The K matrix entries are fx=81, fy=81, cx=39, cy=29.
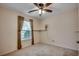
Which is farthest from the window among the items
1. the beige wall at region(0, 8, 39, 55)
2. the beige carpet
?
the beige carpet

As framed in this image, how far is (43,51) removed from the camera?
1783 millimetres

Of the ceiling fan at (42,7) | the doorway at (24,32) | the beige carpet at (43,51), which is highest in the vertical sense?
the ceiling fan at (42,7)

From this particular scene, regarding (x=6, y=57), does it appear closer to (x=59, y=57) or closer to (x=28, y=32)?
(x=28, y=32)

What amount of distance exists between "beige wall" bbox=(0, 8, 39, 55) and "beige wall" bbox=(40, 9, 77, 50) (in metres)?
0.61

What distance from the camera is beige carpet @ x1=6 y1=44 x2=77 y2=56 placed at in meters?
1.69

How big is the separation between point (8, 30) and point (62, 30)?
1.19 meters

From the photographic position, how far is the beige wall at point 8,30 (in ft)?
5.43

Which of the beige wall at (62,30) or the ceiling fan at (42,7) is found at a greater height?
the ceiling fan at (42,7)

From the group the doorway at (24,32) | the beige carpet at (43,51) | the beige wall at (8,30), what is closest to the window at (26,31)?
the doorway at (24,32)

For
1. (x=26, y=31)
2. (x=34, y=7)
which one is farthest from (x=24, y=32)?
(x=34, y=7)

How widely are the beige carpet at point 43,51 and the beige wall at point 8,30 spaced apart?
166mm

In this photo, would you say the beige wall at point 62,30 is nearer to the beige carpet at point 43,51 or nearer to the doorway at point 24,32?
the beige carpet at point 43,51

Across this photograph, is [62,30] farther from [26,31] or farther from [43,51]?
[26,31]

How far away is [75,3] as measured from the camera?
63.8 inches
